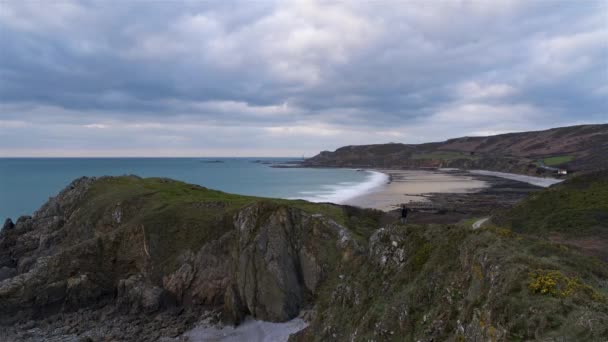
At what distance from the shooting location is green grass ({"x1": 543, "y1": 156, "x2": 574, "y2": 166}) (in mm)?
137512

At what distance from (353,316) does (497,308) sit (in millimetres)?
6999

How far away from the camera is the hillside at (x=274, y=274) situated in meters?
9.39

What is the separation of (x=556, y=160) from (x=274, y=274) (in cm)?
15453

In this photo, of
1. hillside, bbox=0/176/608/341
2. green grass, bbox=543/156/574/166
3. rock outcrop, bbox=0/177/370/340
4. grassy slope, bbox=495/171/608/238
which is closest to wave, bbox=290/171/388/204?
hillside, bbox=0/176/608/341

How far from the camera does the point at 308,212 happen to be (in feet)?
93.0

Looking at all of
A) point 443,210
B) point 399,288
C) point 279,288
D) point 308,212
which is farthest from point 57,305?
point 443,210

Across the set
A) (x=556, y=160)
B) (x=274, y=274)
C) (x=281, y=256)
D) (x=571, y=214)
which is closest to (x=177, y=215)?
(x=281, y=256)

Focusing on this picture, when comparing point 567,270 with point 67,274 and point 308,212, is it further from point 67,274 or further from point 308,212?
point 67,274

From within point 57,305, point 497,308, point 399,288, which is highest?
point 497,308

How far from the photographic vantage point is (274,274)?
81.7 feet

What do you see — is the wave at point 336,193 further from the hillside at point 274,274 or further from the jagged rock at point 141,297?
the jagged rock at point 141,297

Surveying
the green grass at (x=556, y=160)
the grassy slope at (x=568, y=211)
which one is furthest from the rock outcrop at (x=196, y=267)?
the green grass at (x=556, y=160)

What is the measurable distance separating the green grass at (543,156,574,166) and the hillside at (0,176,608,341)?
133 m

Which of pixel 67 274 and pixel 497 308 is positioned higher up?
pixel 497 308
